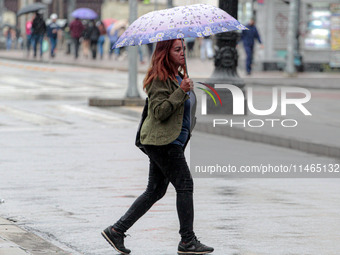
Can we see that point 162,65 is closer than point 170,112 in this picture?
No

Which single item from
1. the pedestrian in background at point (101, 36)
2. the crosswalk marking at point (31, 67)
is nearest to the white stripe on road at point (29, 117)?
the crosswalk marking at point (31, 67)

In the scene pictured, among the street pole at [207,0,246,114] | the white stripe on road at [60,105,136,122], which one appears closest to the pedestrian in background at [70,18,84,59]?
the white stripe on road at [60,105,136,122]

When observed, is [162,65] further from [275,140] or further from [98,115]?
[98,115]

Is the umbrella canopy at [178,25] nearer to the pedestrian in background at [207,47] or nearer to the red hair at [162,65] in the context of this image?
the red hair at [162,65]

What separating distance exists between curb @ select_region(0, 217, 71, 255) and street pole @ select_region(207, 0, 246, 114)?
10.7m

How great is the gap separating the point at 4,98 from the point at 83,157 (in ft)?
34.4

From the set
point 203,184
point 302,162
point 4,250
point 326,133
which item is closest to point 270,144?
point 326,133

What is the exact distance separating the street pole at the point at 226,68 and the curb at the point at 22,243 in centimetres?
1071

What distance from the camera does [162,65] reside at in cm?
667

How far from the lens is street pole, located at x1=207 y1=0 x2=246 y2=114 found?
18.4 meters

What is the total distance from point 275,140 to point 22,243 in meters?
7.79

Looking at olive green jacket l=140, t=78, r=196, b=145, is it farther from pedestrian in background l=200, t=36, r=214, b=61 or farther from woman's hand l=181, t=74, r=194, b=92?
pedestrian in background l=200, t=36, r=214, b=61

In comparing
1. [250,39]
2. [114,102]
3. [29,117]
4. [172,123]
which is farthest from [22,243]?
[250,39]

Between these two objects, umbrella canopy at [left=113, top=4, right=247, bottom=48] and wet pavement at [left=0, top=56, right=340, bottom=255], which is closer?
umbrella canopy at [left=113, top=4, right=247, bottom=48]
